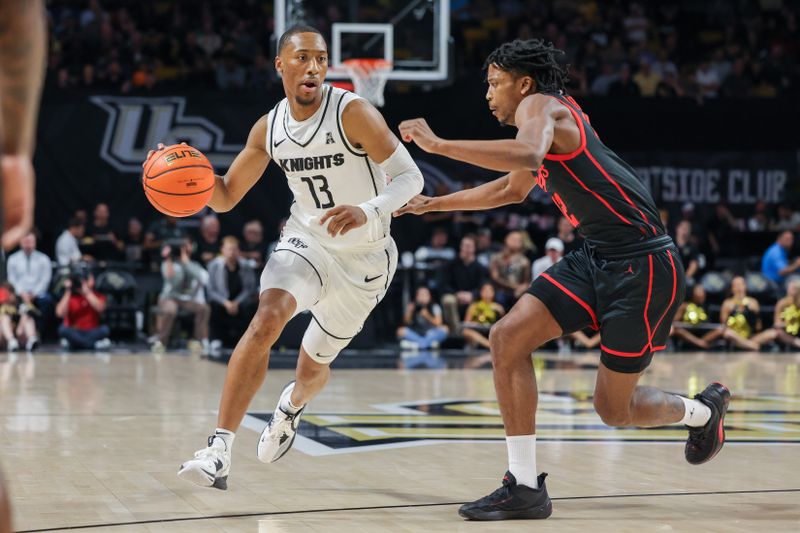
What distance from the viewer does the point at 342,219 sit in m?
5.14

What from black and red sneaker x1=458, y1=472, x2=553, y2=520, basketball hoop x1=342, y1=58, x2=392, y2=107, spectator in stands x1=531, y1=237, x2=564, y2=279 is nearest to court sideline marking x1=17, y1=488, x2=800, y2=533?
black and red sneaker x1=458, y1=472, x2=553, y2=520

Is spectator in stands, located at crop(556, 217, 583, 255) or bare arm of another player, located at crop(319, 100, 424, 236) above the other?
bare arm of another player, located at crop(319, 100, 424, 236)

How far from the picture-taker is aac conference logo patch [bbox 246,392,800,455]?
23.5 feet

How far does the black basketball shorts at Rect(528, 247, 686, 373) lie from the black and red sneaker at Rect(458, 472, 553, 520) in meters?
0.68

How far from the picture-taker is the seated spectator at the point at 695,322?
15.9 metres

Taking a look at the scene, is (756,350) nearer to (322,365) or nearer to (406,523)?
(322,365)

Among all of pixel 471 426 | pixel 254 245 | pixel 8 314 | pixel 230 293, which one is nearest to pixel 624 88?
pixel 254 245

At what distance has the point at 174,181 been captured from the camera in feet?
18.8

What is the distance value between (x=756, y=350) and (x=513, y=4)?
8.41 metres

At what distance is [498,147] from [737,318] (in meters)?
12.1

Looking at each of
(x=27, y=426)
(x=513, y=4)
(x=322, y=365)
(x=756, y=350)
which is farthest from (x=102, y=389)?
(x=513, y=4)

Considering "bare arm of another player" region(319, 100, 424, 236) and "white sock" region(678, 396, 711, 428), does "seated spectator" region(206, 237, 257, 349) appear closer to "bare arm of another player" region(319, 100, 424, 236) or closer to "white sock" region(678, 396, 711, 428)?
"bare arm of another player" region(319, 100, 424, 236)

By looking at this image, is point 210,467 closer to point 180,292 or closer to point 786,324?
point 180,292

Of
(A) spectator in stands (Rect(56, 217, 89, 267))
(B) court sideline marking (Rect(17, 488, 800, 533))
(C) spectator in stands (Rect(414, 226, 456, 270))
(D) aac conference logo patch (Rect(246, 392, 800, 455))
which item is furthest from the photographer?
(C) spectator in stands (Rect(414, 226, 456, 270))
